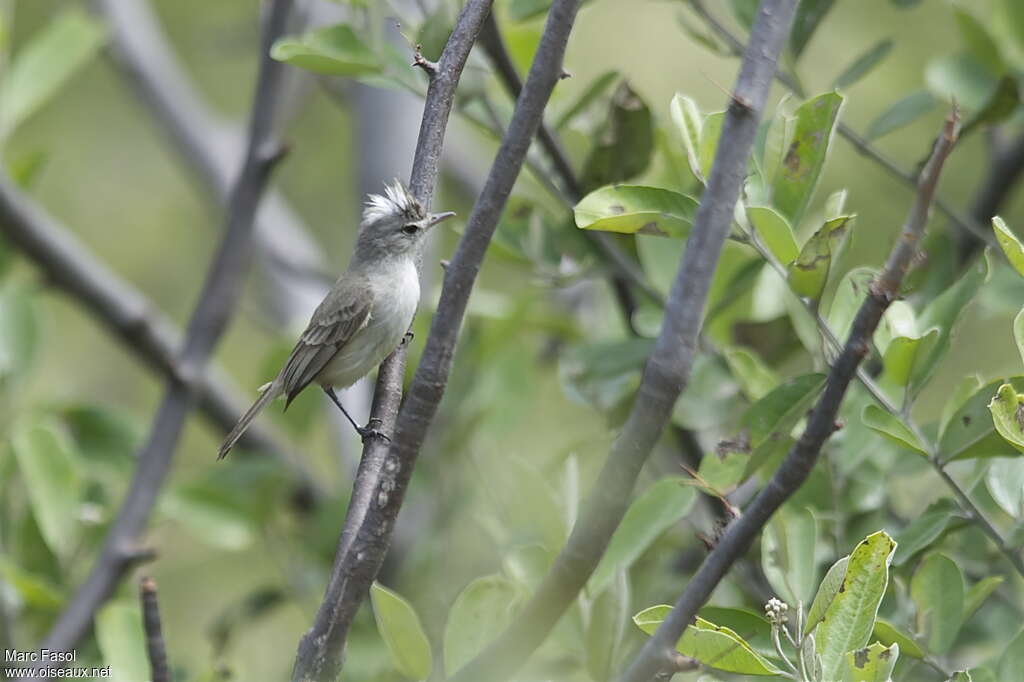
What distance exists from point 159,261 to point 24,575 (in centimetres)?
418

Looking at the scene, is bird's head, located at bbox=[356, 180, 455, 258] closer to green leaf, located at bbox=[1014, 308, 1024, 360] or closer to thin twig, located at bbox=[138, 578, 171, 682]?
thin twig, located at bbox=[138, 578, 171, 682]

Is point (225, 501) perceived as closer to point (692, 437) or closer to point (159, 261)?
point (692, 437)

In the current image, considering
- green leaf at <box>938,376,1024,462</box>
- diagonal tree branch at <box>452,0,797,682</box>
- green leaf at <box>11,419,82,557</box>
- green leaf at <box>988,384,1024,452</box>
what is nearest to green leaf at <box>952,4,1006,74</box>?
green leaf at <box>938,376,1024,462</box>

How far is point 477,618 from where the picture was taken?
2359 millimetres

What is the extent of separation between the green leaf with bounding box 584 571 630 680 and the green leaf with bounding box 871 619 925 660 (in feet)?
1.73

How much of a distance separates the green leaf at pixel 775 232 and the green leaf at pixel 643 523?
52 cm

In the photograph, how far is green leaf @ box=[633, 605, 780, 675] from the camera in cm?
182

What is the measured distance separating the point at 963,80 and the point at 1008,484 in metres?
1.46

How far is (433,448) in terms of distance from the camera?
4.05 meters

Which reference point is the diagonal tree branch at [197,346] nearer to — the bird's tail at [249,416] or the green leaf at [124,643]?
the bird's tail at [249,416]

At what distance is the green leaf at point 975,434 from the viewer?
2.23 meters

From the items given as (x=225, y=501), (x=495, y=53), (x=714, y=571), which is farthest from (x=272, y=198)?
(x=714, y=571)

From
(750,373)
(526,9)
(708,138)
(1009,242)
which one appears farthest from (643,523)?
(526,9)

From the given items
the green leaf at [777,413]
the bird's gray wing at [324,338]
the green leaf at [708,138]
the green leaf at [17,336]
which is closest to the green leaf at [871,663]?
the green leaf at [777,413]
